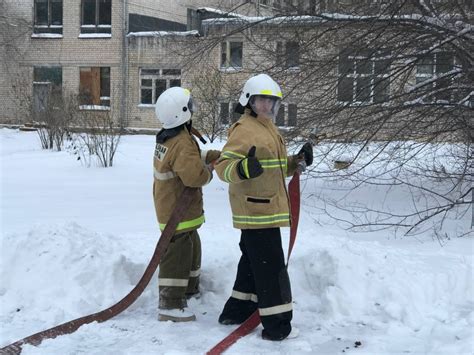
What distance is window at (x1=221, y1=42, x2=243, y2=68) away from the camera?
8484 mm

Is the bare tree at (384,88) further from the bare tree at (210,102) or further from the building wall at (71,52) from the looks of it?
the building wall at (71,52)

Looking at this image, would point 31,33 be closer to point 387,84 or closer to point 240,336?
point 387,84

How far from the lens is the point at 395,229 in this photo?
634cm

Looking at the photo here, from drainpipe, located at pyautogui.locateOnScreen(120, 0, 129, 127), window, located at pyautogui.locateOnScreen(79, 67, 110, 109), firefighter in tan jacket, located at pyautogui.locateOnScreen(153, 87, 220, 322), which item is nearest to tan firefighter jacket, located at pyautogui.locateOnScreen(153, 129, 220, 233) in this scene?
firefighter in tan jacket, located at pyautogui.locateOnScreen(153, 87, 220, 322)

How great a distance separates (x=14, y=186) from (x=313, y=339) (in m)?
7.08

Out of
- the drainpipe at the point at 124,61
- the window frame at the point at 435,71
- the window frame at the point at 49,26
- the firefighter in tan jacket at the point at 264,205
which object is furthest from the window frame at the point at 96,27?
the firefighter in tan jacket at the point at 264,205

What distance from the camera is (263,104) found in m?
3.80

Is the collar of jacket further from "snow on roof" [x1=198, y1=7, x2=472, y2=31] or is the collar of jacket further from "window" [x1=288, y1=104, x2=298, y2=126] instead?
"window" [x1=288, y1=104, x2=298, y2=126]

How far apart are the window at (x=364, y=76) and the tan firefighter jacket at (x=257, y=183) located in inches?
132

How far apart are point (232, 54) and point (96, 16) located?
19.9 meters

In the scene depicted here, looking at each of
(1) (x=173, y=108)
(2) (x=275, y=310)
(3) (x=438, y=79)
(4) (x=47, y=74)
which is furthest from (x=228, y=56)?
(4) (x=47, y=74)

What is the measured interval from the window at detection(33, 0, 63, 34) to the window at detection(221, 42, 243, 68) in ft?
68.0

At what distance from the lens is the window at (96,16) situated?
87.6ft

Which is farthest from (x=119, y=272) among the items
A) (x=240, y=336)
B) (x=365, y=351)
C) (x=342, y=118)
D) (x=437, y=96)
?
(x=437, y=96)
